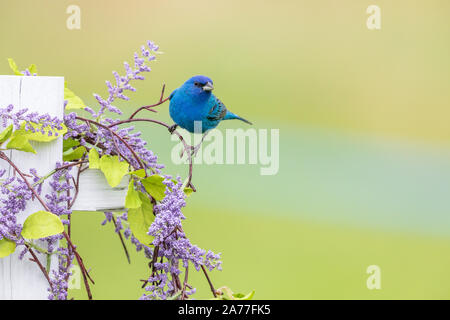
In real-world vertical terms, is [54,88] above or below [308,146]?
above

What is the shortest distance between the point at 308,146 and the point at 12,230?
1.87m

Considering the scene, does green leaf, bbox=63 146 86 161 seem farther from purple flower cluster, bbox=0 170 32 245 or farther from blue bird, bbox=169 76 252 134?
blue bird, bbox=169 76 252 134

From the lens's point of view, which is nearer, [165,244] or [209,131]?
[165,244]

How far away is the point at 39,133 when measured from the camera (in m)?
0.76

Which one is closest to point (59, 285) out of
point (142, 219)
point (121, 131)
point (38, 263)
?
point (38, 263)

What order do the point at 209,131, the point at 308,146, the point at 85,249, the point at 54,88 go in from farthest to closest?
1. the point at 308,146
2. the point at 85,249
3. the point at 209,131
4. the point at 54,88

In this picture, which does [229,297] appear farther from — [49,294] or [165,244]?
[49,294]

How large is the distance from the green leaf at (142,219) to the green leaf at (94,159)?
0.08 meters

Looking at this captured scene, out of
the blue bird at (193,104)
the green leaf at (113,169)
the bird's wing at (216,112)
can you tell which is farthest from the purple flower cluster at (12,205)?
the bird's wing at (216,112)

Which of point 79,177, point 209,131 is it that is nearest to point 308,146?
point 209,131

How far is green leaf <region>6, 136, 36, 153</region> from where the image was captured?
73 cm

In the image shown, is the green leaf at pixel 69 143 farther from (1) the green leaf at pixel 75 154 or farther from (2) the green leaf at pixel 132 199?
(2) the green leaf at pixel 132 199

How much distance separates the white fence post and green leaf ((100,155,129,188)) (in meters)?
0.07
